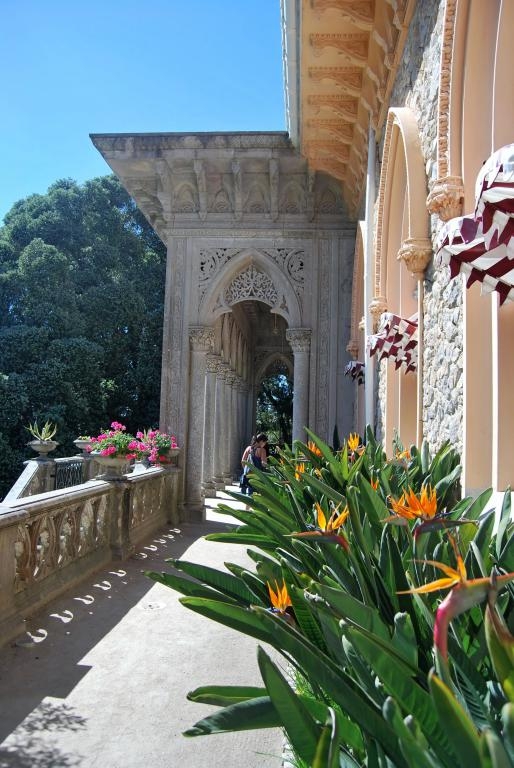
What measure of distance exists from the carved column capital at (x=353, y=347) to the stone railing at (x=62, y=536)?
330cm

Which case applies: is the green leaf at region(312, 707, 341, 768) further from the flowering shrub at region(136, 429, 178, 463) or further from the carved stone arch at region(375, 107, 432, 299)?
the flowering shrub at region(136, 429, 178, 463)

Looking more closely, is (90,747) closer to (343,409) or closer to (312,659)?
(312,659)

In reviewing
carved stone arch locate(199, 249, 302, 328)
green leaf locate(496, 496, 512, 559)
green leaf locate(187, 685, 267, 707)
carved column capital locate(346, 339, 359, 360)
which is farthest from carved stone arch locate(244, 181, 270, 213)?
green leaf locate(187, 685, 267, 707)

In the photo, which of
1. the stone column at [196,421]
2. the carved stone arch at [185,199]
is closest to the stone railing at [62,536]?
the stone column at [196,421]

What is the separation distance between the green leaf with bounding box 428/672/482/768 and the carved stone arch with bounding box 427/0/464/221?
3244mm

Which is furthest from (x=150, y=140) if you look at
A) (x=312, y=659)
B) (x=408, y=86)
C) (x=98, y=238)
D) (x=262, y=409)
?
(x=262, y=409)

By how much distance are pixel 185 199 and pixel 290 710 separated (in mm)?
9846

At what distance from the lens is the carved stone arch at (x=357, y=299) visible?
9055 mm

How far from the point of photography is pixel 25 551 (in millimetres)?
4121

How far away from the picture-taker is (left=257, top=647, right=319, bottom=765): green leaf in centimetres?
91

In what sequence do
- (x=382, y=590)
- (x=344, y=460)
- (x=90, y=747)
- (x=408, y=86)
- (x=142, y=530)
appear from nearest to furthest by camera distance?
(x=382, y=590)
(x=90, y=747)
(x=344, y=460)
(x=408, y=86)
(x=142, y=530)

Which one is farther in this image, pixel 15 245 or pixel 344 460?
pixel 15 245

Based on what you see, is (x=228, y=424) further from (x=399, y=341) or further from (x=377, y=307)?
(x=399, y=341)

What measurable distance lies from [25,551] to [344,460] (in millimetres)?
2098
